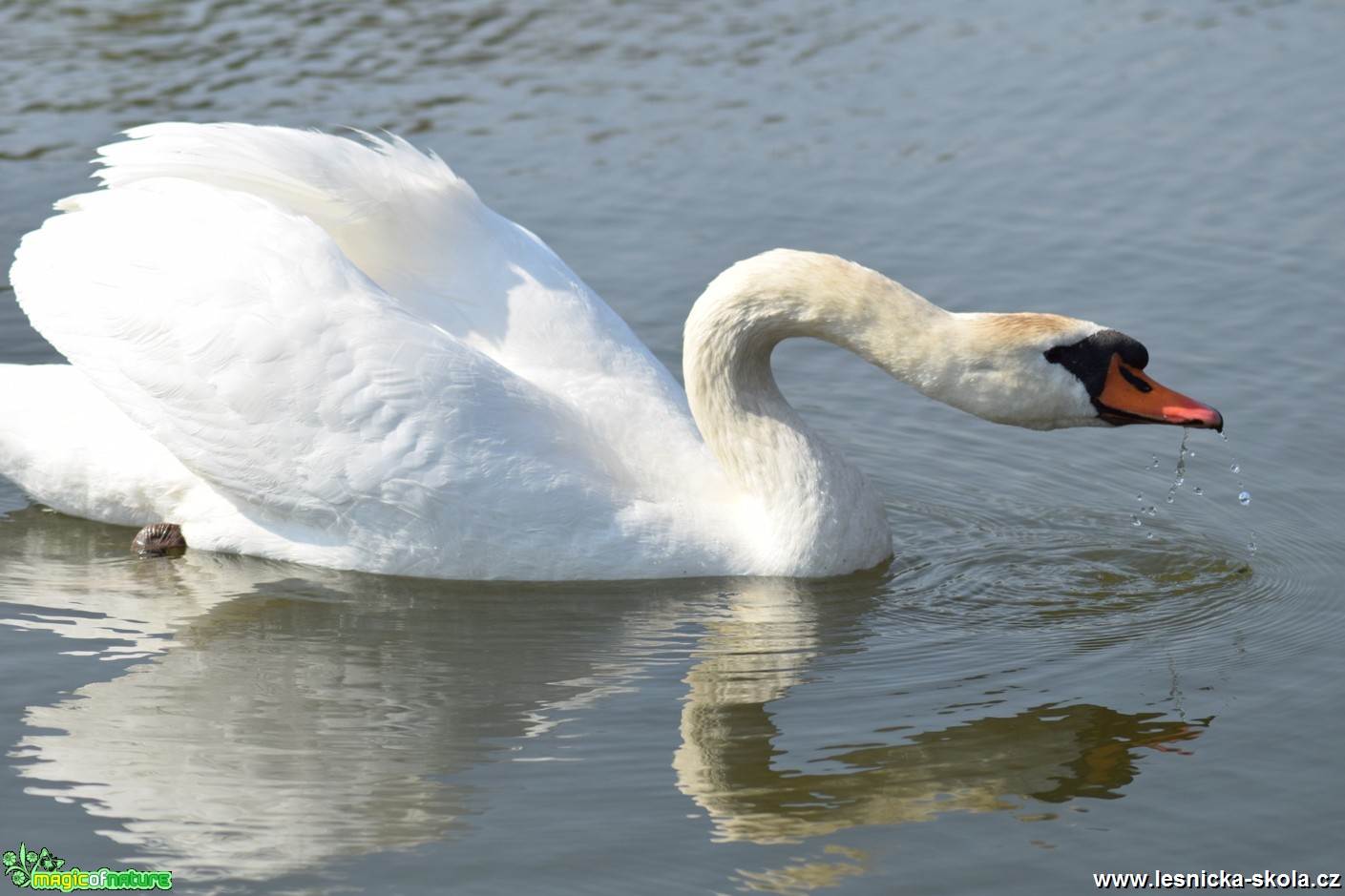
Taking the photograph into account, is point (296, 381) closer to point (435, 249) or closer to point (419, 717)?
point (435, 249)

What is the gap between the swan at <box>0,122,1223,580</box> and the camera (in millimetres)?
8102

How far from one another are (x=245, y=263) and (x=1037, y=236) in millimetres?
5816

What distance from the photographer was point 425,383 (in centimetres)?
805

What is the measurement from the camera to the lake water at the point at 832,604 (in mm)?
6465

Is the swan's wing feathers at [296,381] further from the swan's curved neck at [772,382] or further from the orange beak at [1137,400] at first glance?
the orange beak at [1137,400]

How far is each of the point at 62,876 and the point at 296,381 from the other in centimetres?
256

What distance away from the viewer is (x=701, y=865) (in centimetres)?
625

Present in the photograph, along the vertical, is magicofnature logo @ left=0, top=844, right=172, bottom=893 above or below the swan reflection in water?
below

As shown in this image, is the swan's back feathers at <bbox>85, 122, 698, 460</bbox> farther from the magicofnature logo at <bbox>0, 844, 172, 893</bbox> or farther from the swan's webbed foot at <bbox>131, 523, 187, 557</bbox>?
the magicofnature logo at <bbox>0, 844, 172, 893</bbox>

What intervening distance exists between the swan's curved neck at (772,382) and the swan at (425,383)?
0.4 inches

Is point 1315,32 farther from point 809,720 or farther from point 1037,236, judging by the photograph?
point 809,720

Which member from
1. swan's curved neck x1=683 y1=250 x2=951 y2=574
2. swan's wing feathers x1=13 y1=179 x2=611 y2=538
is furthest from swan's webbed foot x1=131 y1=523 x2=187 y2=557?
swan's curved neck x1=683 y1=250 x2=951 y2=574

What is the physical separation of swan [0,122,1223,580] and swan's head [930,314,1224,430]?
0.01 metres

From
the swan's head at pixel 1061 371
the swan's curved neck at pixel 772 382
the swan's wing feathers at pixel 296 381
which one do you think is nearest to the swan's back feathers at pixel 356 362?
the swan's wing feathers at pixel 296 381
